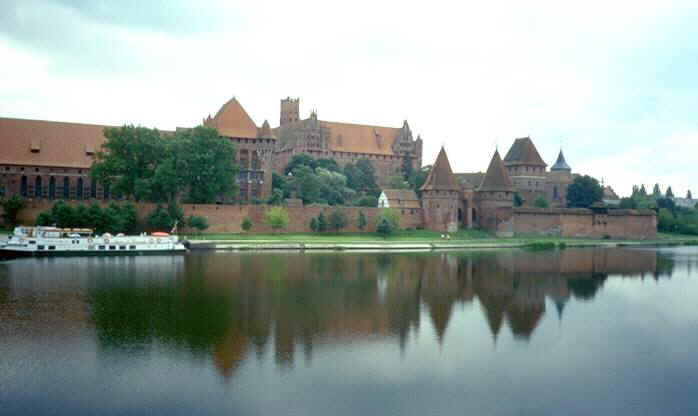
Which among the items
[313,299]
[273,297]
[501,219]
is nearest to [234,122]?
[501,219]

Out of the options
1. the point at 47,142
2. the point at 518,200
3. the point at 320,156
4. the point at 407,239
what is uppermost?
the point at 320,156

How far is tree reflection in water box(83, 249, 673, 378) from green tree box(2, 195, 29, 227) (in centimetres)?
1414

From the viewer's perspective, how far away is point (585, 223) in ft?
195

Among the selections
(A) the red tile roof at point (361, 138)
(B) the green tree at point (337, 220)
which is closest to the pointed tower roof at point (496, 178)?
(B) the green tree at point (337, 220)

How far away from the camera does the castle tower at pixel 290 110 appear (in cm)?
7862

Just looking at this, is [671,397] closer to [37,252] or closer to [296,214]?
[37,252]

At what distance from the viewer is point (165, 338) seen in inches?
612

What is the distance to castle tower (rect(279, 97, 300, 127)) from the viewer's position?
78.6 metres

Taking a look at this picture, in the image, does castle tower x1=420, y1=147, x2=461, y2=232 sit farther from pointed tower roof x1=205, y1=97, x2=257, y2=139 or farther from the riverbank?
pointed tower roof x1=205, y1=97, x2=257, y2=139

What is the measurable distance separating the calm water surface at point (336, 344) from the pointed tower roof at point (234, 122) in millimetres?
30316

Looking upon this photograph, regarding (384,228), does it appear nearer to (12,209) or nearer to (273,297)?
(12,209)

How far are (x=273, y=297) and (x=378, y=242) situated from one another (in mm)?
25741

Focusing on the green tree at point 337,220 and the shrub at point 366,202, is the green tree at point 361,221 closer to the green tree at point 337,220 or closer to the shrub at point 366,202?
the green tree at point 337,220

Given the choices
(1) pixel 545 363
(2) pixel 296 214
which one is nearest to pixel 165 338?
(1) pixel 545 363
